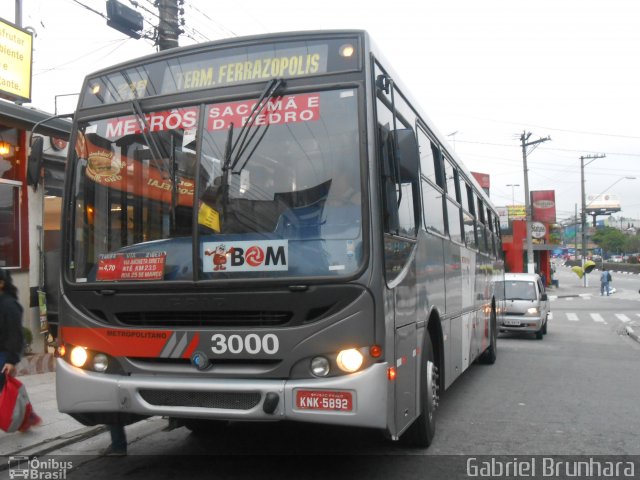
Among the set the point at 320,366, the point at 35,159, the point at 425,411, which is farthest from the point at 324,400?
the point at 35,159

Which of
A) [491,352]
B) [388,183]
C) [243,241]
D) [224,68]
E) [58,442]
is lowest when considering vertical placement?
[491,352]

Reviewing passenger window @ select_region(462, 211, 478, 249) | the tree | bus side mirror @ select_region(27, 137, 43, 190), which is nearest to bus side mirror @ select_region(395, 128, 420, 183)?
bus side mirror @ select_region(27, 137, 43, 190)

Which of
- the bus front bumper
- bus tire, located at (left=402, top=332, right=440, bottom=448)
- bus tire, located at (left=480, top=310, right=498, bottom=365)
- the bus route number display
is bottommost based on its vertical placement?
bus tire, located at (left=480, top=310, right=498, bottom=365)

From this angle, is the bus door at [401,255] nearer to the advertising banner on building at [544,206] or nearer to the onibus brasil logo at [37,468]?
the onibus brasil logo at [37,468]

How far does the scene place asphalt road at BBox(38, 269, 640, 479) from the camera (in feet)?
18.0

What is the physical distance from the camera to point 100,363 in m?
4.98

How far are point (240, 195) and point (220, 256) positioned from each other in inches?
18.5

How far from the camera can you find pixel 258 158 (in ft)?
15.6

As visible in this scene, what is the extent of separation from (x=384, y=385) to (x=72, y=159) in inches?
125

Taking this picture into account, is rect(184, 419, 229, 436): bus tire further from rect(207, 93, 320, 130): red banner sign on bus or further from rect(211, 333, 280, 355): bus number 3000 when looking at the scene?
rect(207, 93, 320, 130): red banner sign on bus

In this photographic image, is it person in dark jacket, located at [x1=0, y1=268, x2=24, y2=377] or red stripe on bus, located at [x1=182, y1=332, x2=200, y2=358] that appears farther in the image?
person in dark jacket, located at [x1=0, y1=268, x2=24, y2=377]

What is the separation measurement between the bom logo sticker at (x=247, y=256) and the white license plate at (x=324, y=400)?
2.89ft

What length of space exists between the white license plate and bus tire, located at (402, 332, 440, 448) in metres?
1.49

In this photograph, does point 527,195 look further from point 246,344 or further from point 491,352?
point 246,344
